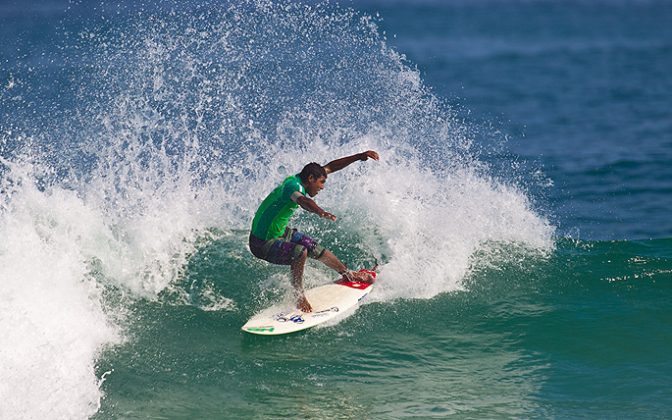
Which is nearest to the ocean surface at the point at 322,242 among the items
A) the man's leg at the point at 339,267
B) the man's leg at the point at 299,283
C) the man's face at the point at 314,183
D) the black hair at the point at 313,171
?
the man's leg at the point at 339,267

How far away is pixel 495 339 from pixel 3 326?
5518 mm

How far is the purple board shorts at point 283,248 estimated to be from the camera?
10555mm

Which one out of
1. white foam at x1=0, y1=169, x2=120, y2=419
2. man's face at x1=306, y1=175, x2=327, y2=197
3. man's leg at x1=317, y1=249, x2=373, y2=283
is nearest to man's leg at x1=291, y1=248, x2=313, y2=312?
man's leg at x1=317, y1=249, x2=373, y2=283

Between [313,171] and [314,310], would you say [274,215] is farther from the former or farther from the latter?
[314,310]

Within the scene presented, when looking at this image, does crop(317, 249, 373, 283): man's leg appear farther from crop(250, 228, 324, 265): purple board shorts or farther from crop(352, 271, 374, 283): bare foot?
crop(250, 228, 324, 265): purple board shorts

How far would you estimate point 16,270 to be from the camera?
10258mm

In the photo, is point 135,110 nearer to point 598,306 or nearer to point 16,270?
point 16,270

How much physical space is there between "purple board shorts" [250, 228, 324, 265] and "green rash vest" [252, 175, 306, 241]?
7cm

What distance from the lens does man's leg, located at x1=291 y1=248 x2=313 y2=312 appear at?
10.6m

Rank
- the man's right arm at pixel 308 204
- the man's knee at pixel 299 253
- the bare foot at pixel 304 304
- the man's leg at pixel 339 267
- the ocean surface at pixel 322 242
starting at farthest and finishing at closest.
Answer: the man's leg at pixel 339 267 → the bare foot at pixel 304 304 → the man's knee at pixel 299 253 → the man's right arm at pixel 308 204 → the ocean surface at pixel 322 242

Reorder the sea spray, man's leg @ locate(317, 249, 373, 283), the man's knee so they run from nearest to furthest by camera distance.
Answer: the sea spray < the man's knee < man's leg @ locate(317, 249, 373, 283)

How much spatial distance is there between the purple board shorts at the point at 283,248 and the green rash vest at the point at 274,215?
0.07 m

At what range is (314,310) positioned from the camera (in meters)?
10.7

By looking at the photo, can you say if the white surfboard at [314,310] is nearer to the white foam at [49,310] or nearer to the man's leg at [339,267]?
the man's leg at [339,267]
